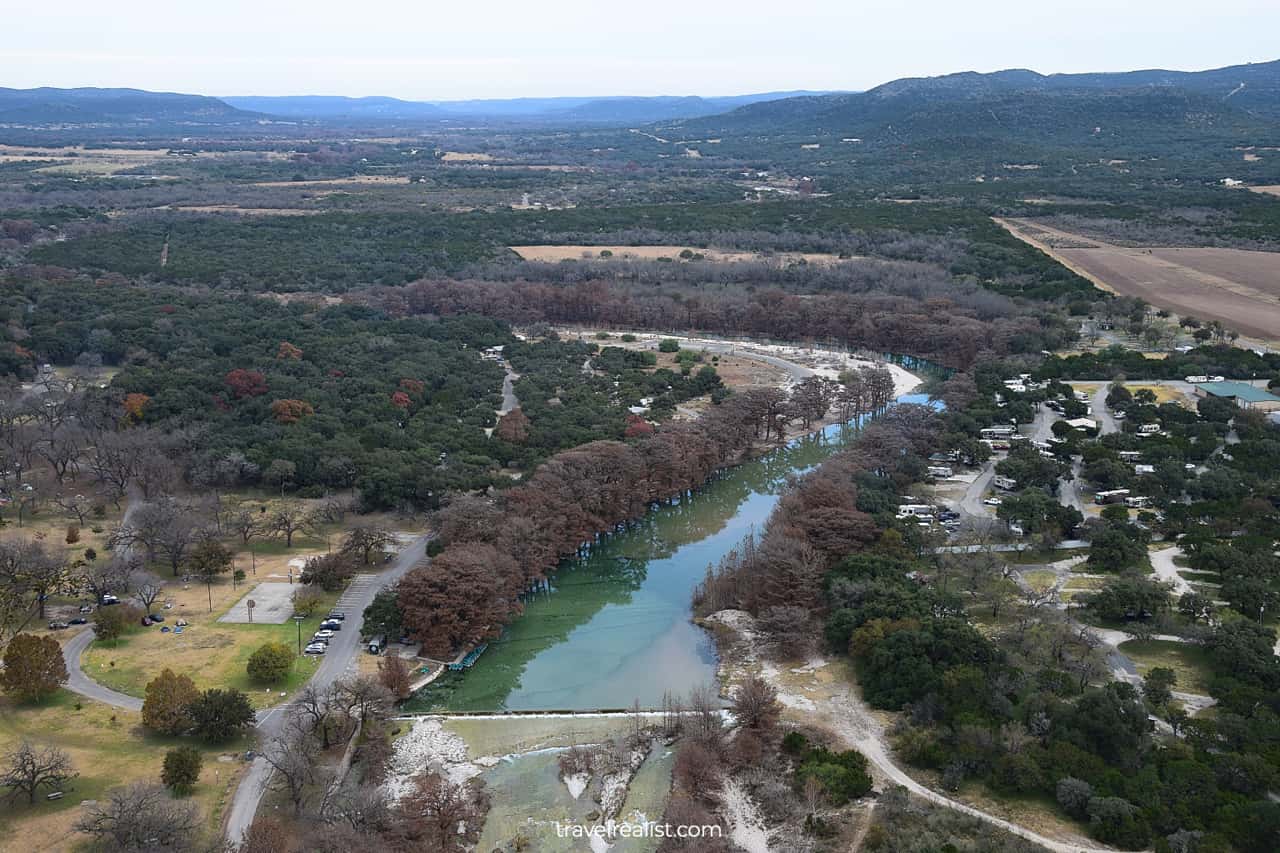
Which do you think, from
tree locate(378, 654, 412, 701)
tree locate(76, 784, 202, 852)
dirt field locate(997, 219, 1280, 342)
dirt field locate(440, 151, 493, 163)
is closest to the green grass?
tree locate(378, 654, 412, 701)

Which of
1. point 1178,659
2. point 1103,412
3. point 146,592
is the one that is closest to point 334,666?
point 146,592

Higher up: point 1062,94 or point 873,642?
point 1062,94

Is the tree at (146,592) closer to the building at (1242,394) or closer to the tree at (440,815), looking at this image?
the tree at (440,815)

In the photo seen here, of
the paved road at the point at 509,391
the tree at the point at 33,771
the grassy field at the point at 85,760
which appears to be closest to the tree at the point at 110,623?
the grassy field at the point at 85,760

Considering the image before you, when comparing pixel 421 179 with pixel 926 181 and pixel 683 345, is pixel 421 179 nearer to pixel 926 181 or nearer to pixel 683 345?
pixel 926 181

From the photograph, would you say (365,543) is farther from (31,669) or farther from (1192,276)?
(1192,276)

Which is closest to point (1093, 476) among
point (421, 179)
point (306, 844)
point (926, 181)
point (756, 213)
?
point (306, 844)
